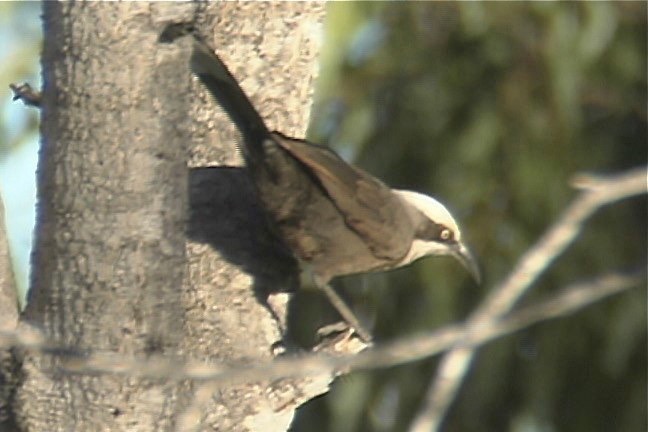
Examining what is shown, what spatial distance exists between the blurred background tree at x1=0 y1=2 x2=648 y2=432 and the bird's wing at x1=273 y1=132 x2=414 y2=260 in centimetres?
196

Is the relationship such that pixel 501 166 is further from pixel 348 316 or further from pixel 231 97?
pixel 231 97

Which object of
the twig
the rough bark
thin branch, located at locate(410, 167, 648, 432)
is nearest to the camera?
thin branch, located at locate(410, 167, 648, 432)

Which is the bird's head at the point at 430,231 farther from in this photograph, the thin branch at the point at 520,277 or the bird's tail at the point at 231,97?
the thin branch at the point at 520,277

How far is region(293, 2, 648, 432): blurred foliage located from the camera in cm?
548

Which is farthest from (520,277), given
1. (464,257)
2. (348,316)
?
(464,257)

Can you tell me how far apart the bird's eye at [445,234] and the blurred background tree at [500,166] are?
4.87 feet

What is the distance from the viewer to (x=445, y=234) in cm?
389

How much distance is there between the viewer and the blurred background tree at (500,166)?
547cm

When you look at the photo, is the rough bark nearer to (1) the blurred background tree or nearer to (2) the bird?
(2) the bird

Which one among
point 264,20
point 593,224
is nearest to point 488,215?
point 593,224

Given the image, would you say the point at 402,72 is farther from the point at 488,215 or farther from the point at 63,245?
the point at 63,245

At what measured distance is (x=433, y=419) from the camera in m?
1.15

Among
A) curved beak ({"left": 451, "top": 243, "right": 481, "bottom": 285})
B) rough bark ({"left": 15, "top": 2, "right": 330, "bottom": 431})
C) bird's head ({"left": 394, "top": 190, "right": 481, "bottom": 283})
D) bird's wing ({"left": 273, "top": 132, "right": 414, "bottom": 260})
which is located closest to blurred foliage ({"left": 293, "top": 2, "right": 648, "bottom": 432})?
curved beak ({"left": 451, "top": 243, "right": 481, "bottom": 285})

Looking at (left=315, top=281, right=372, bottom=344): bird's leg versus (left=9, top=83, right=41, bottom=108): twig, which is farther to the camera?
(left=315, top=281, right=372, bottom=344): bird's leg
